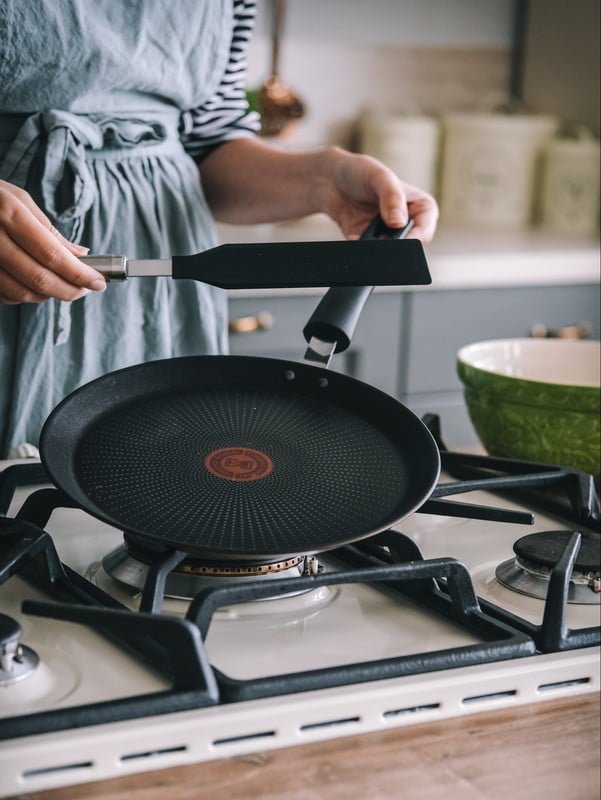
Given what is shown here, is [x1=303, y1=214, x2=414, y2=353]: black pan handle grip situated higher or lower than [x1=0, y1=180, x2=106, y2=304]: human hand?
lower

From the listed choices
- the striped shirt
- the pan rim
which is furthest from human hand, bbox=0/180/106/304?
the striped shirt

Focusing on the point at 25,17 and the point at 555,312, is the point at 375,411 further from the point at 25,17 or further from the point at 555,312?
the point at 555,312

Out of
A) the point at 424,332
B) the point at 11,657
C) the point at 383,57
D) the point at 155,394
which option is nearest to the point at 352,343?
the point at 424,332

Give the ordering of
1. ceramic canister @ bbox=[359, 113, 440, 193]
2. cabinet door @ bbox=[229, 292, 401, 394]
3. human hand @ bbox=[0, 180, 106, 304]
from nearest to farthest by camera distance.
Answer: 1. human hand @ bbox=[0, 180, 106, 304]
2. cabinet door @ bbox=[229, 292, 401, 394]
3. ceramic canister @ bbox=[359, 113, 440, 193]

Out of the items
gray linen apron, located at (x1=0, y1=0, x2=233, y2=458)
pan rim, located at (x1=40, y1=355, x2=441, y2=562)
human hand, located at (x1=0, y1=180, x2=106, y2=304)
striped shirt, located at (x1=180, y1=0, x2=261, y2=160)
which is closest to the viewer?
pan rim, located at (x1=40, y1=355, x2=441, y2=562)

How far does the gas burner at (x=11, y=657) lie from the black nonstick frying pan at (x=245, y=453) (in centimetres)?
9

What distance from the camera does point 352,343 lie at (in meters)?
1.83

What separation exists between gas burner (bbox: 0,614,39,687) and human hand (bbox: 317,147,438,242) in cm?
50

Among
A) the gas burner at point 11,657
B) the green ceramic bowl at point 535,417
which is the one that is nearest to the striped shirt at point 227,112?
the green ceramic bowl at point 535,417

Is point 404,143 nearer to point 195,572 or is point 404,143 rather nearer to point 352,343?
point 352,343

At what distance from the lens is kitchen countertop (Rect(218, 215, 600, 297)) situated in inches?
74.9

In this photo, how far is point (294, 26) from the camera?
2.25 metres

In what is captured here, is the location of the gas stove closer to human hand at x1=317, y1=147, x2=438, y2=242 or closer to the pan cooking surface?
the pan cooking surface

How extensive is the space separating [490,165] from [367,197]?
4.54ft
